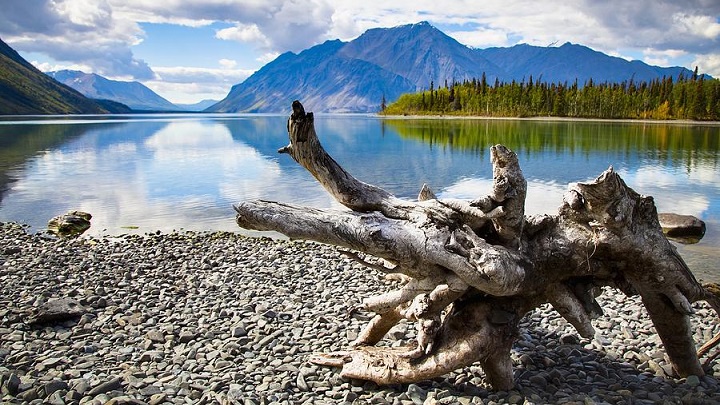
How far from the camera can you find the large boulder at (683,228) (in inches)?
657

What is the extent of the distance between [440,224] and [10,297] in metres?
8.20

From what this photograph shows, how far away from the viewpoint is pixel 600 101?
414 ft

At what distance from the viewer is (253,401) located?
5.68 m

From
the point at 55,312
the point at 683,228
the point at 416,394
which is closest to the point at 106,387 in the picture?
the point at 55,312

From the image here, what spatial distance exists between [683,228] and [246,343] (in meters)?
15.7

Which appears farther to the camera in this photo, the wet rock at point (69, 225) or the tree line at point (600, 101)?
the tree line at point (600, 101)

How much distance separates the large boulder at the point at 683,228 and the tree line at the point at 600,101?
11547 cm

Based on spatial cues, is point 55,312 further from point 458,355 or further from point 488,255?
point 488,255

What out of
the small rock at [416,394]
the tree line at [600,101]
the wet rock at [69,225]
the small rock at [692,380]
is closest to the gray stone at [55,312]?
the small rock at [416,394]

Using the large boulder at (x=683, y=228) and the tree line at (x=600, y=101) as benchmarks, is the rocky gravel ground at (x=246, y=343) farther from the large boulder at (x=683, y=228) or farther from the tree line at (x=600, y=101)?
the tree line at (x=600, y=101)

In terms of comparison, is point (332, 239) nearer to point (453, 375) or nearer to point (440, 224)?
point (440, 224)

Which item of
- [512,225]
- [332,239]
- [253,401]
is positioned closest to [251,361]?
[253,401]

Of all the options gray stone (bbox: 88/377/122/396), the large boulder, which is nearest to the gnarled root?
gray stone (bbox: 88/377/122/396)

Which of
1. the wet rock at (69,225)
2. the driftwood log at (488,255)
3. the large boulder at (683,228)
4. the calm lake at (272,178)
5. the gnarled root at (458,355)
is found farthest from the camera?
the calm lake at (272,178)
